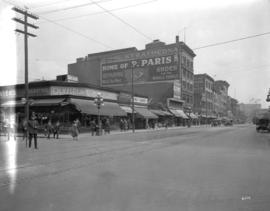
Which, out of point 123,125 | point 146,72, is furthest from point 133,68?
point 123,125

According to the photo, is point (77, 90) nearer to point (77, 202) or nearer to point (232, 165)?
point (232, 165)

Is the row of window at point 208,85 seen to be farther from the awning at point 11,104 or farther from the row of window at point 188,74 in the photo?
the awning at point 11,104

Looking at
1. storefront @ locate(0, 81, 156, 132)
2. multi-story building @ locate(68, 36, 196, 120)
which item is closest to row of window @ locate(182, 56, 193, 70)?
multi-story building @ locate(68, 36, 196, 120)

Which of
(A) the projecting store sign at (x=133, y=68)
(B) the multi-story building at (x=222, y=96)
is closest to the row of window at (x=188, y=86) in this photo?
(A) the projecting store sign at (x=133, y=68)

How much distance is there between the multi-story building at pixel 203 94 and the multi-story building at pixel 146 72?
8.87 m

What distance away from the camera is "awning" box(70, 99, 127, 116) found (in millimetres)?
34791

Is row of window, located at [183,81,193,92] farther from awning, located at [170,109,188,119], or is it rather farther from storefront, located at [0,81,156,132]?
storefront, located at [0,81,156,132]

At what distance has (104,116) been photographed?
132 feet

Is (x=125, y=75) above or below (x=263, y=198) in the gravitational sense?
above

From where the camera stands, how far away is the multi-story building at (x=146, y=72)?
49.6 m

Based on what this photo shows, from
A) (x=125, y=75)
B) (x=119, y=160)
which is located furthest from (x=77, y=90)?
(x=119, y=160)

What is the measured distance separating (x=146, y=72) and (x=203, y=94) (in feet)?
131

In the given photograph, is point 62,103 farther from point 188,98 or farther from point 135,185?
point 188,98

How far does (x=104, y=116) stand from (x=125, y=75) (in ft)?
59.6
